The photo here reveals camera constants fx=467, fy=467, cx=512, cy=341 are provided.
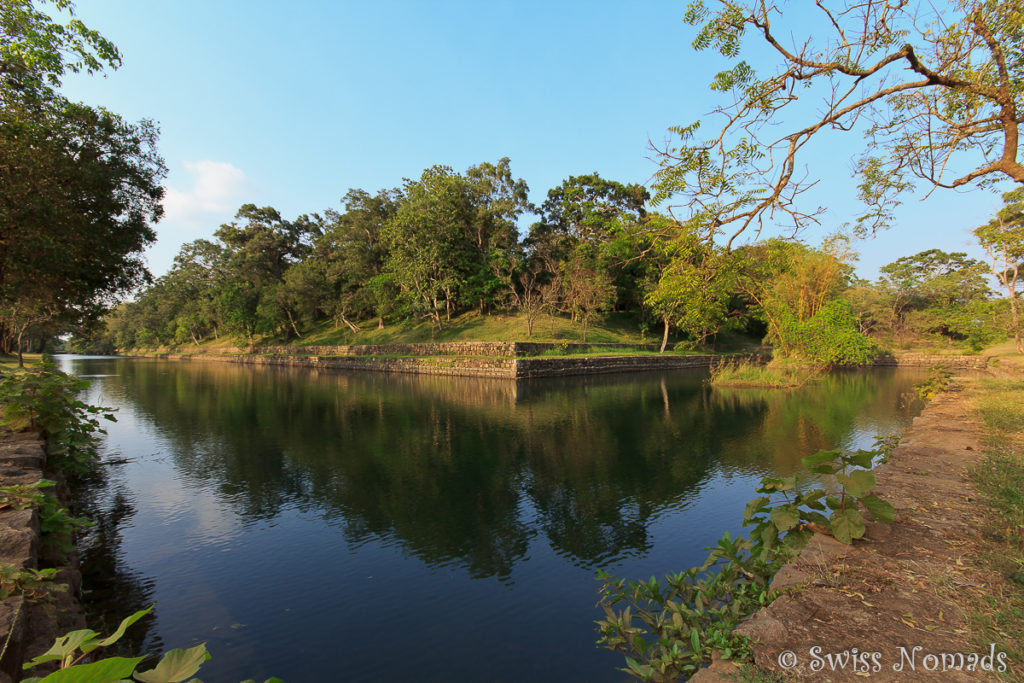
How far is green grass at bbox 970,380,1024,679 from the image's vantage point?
258 centimetres

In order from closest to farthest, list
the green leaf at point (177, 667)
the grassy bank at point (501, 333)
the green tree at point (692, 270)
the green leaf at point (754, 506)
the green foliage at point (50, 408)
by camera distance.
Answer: the green leaf at point (177, 667) < the green leaf at point (754, 506) < the green foliage at point (50, 408) < the green tree at point (692, 270) < the grassy bank at point (501, 333)

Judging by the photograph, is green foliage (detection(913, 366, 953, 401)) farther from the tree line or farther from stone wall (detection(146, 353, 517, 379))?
stone wall (detection(146, 353, 517, 379))

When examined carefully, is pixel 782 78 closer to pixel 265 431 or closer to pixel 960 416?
pixel 960 416

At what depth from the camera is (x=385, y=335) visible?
1740 inches

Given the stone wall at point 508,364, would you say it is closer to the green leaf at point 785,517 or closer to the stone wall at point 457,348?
the stone wall at point 457,348

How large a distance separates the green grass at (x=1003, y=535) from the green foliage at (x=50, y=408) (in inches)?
398

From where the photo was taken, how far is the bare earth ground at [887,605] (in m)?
2.50

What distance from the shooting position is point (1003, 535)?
3875 mm

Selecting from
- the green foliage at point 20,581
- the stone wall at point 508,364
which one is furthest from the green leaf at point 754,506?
the stone wall at point 508,364

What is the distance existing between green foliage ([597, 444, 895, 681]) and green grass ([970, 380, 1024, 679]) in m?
0.74

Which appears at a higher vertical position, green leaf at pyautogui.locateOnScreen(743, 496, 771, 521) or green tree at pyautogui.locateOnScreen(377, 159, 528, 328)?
green tree at pyautogui.locateOnScreen(377, 159, 528, 328)

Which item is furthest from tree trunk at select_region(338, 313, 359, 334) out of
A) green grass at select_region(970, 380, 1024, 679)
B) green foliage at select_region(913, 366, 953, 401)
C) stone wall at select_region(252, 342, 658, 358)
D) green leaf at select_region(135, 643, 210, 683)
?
green leaf at select_region(135, 643, 210, 683)

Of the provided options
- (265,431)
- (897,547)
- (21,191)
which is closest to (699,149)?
(897,547)

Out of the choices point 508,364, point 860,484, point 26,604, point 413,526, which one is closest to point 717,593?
point 860,484
